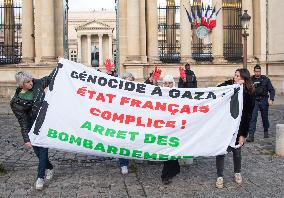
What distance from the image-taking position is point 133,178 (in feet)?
24.3

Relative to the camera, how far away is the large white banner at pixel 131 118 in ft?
22.5

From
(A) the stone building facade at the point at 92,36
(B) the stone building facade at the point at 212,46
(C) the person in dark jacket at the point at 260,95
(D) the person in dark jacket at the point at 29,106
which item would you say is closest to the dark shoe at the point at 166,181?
(D) the person in dark jacket at the point at 29,106

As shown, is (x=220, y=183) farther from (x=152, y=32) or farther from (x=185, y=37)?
(x=185, y=37)

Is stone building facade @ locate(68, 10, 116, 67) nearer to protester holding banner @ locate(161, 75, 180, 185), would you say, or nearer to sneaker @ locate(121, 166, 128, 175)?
sneaker @ locate(121, 166, 128, 175)

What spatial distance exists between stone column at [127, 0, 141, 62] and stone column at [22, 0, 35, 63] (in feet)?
18.7

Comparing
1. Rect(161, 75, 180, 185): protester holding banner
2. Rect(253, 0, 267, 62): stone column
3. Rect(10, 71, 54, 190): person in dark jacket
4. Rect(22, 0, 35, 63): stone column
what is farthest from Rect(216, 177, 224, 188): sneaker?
Rect(253, 0, 267, 62): stone column

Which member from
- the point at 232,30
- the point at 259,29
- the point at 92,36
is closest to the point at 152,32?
the point at 232,30

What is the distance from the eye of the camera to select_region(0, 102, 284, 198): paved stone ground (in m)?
6.53

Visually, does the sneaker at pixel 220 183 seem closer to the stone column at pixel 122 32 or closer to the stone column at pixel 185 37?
the stone column at pixel 122 32

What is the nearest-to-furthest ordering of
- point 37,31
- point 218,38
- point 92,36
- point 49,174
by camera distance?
point 49,174 < point 37,31 < point 218,38 < point 92,36

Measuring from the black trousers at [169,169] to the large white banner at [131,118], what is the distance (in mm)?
357

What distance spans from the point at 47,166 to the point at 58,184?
49 centimetres

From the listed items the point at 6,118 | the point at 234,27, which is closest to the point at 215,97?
the point at 6,118

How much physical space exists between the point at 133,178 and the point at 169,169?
0.63 m
